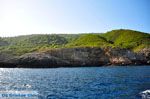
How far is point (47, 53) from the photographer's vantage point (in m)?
172

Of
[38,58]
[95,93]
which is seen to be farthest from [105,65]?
[95,93]

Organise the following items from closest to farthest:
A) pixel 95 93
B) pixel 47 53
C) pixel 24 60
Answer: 1. pixel 95 93
2. pixel 24 60
3. pixel 47 53

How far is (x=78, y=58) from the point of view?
17038 cm

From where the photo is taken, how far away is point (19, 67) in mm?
160375

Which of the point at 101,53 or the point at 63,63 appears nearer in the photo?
the point at 63,63

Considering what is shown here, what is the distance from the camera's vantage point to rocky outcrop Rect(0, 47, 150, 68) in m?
160

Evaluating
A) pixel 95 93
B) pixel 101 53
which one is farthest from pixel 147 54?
pixel 95 93

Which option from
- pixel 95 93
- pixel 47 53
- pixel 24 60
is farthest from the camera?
pixel 47 53

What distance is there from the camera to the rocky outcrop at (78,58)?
16050cm

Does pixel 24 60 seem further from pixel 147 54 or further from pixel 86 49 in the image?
pixel 147 54

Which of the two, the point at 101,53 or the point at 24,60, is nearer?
the point at 24,60

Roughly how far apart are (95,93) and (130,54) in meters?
125

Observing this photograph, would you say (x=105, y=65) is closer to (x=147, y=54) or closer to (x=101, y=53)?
(x=101, y=53)

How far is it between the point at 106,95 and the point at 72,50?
12268cm
